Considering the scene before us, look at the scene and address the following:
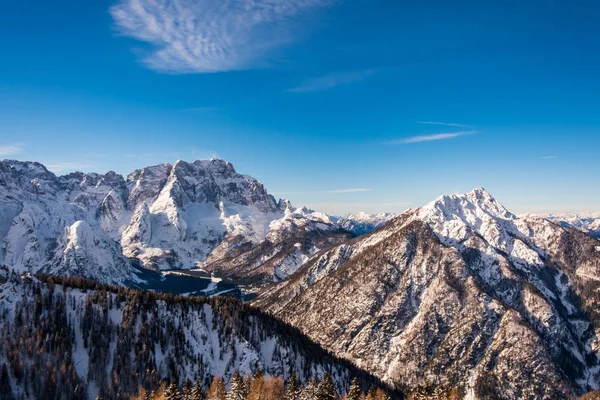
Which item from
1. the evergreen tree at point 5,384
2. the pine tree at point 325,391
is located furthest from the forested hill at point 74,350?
the pine tree at point 325,391

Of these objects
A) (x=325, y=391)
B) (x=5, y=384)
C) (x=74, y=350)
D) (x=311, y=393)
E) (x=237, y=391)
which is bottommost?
(x=5, y=384)

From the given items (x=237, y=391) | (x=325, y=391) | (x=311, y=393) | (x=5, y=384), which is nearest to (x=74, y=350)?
(x=5, y=384)

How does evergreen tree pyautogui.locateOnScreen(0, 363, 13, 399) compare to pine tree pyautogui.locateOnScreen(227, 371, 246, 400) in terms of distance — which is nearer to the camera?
pine tree pyautogui.locateOnScreen(227, 371, 246, 400)

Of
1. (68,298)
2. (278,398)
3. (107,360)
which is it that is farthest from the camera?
(68,298)

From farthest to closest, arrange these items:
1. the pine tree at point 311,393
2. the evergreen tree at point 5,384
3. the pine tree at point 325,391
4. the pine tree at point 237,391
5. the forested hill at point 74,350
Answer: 1. the forested hill at point 74,350
2. the evergreen tree at point 5,384
3. the pine tree at point 237,391
4. the pine tree at point 311,393
5. the pine tree at point 325,391

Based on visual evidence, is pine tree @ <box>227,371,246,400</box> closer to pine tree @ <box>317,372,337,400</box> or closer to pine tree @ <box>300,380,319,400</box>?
pine tree @ <box>300,380,319,400</box>

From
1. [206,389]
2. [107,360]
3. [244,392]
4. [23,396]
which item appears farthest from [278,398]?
[23,396]

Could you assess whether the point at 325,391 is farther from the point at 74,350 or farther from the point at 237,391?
the point at 74,350

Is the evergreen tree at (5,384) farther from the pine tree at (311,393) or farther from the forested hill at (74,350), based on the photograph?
the pine tree at (311,393)

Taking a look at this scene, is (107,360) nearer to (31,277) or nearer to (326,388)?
(31,277)

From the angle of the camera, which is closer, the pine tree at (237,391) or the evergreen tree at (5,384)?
the pine tree at (237,391)

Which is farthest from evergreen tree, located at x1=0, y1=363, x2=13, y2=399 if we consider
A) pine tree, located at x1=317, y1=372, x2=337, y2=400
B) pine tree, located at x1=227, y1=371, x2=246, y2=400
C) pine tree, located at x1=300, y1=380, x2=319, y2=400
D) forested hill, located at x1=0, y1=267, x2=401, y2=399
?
pine tree, located at x1=317, y1=372, x2=337, y2=400
